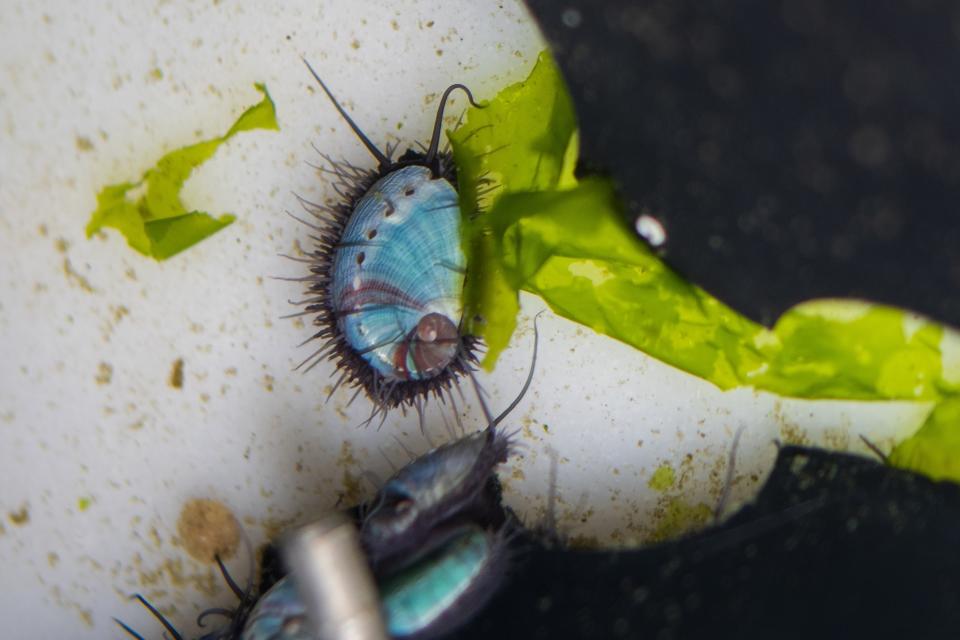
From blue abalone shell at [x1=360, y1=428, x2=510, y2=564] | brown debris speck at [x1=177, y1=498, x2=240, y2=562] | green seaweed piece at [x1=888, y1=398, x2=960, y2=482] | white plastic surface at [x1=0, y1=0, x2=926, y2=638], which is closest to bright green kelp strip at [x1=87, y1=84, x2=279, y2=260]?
white plastic surface at [x1=0, y1=0, x2=926, y2=638]

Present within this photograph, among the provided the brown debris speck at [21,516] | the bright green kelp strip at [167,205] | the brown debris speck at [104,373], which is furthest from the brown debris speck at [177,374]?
the brown debris speck at [21,516]

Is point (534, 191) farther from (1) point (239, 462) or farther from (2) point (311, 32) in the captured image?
(1) point (239, 462)

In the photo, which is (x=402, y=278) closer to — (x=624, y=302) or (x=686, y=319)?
(x=624, y=302)

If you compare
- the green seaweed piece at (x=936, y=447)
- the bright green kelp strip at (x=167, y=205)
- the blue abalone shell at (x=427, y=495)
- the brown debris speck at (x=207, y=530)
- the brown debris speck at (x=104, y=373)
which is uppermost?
the bright green kelp strip at (x=167, y=205)

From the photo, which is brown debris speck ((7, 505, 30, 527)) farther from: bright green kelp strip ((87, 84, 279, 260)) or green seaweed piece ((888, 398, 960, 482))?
green seaweed piece ((888, 398, 960, 482))

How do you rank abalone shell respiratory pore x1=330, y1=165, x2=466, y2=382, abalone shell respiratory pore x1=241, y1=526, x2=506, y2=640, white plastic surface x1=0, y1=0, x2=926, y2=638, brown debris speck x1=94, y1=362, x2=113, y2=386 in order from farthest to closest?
brown debris speck x1=94, y1=362, x2=113, y2=386
white plastic surface x1=0, y1=0, x2=926, y2=638
abalone shell respiratory pore x1=330, y1=165, x2=466, y2=382
abalone shell respiratory pore x1=241, y1=526, x2=506, y2=640

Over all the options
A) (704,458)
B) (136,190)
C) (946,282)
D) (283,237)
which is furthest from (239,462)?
(946,282)

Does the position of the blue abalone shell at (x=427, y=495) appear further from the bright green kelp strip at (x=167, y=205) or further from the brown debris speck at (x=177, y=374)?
the bright green kelp strip at (x=167, y=205)
